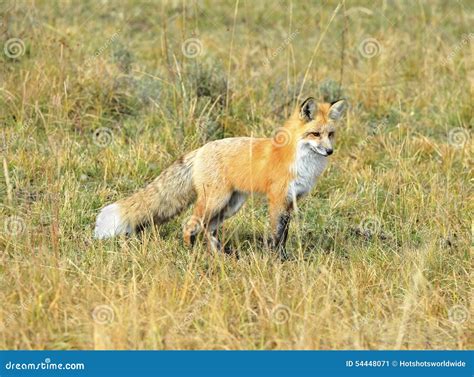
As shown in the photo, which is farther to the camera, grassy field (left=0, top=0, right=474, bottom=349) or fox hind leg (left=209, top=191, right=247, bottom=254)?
fox hind leg (left=209, top=191, right=247, bottom=254)

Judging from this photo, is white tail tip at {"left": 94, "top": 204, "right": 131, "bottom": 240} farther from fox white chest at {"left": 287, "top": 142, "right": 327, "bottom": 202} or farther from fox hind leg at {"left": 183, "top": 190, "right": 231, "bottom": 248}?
fox white chest at {"left": 287, "top": 142, "right": 327, "bottom": 202}

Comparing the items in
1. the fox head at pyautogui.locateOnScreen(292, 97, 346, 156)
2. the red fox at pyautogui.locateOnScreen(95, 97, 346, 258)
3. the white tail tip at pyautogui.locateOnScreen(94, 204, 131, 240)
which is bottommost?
the white tail tip at pyautogui.locateOnScreen(94, 204, 131, 240)

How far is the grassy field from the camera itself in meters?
5.01

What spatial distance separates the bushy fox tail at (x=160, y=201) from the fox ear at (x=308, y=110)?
0.94 metres

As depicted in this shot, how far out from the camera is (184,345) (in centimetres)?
478

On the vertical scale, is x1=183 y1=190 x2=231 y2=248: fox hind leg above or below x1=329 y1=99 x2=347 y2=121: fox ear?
below

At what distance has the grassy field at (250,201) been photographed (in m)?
5.01

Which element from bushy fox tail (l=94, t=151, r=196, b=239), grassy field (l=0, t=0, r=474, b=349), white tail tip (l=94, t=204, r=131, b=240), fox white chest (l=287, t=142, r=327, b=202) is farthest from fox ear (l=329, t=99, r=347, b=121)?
white tail tip (l=94, t=204, r=131, b=240)

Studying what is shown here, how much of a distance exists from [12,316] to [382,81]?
5780mm

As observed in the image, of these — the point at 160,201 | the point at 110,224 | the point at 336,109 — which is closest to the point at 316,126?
the point at 336,109

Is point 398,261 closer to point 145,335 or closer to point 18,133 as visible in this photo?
point 145,335

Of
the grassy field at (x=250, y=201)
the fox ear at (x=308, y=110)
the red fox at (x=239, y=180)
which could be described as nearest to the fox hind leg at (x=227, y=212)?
the red fox at (x=239, y=180)

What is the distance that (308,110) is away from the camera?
6305 millimetres

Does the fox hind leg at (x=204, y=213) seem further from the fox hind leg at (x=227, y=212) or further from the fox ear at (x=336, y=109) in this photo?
the fox ear at (x=336, y=109)
